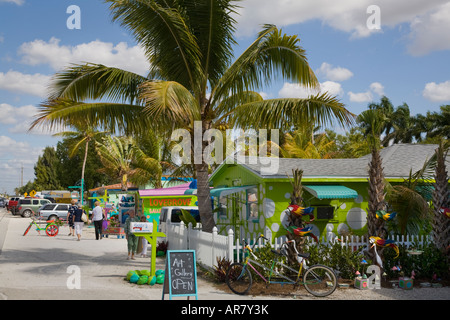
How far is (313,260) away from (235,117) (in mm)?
4408

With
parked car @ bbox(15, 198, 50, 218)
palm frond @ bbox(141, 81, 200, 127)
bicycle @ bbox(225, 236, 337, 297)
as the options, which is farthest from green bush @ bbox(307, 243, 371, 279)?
parked car @ bbox(15, 198, 50, 218)

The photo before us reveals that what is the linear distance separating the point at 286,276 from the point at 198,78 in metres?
6.17

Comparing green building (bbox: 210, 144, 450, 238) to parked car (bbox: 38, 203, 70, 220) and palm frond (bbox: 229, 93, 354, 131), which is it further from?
parked car (bbox: 38, 203, 70, 220)

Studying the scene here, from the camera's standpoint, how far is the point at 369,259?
36.7ft

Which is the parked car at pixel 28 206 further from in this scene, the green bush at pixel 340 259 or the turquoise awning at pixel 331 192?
the green bush at pixel 340 259

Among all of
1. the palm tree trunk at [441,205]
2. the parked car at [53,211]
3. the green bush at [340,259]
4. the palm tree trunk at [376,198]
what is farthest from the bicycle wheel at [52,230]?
the palm tree trunk at [441,205]

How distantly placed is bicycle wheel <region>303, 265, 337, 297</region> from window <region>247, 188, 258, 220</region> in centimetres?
445

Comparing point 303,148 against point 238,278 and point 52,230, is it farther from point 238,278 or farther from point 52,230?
point 238,278

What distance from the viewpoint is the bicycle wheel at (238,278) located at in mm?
9836

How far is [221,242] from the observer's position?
448 inches

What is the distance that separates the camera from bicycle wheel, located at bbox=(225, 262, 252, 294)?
9836 millimetres

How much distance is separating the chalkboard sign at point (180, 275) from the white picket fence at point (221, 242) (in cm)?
226
